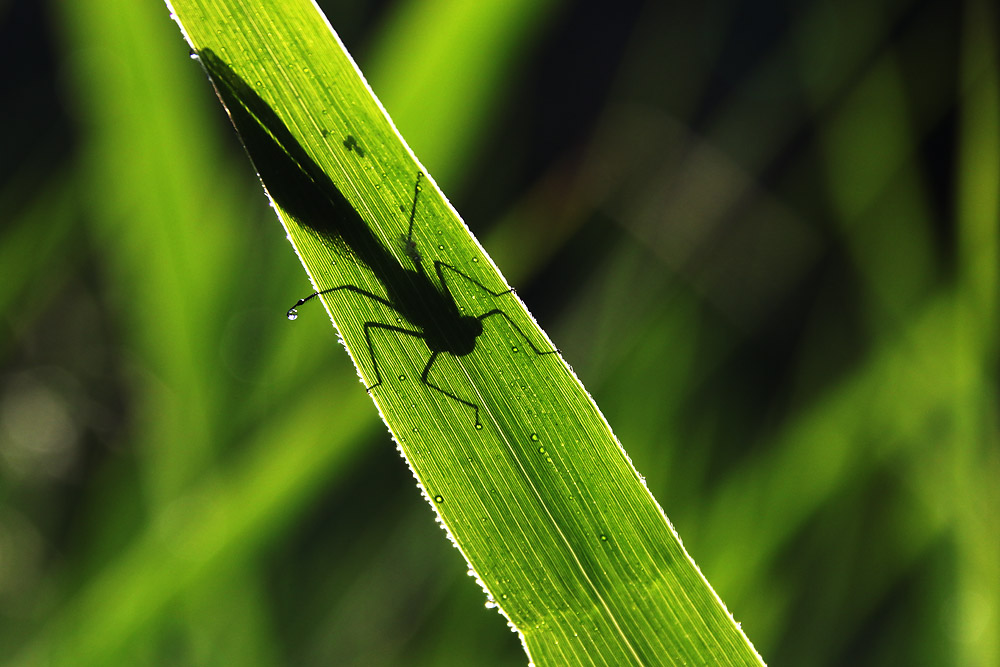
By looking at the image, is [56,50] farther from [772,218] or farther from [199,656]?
[772,218]

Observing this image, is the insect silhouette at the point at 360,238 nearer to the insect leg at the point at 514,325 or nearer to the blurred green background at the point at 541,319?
the insect leg at the point at 514,325

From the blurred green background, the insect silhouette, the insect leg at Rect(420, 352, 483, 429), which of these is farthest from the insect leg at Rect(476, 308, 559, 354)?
the blurred green background

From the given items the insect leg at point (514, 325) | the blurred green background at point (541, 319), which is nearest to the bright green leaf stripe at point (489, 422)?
the insect leg at point (514, 325)

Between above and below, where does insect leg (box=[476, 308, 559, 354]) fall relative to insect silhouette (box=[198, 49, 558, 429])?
above

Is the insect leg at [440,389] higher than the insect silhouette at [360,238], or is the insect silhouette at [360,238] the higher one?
the insect silhouette at [360,238]

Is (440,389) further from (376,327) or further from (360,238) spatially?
(360,238)

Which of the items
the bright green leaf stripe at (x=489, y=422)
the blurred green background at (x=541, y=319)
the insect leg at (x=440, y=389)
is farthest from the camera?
the blurred green background at (x=541, y=319)

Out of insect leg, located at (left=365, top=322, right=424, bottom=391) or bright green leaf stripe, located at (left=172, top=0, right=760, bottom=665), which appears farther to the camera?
insect leg, located at (left=365, top=322, right=424, bottom=391)

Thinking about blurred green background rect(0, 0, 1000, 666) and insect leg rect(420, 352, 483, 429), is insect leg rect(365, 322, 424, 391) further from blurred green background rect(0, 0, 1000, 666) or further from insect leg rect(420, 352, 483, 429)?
blurred green background rect(0, 0, 1000, 666)
